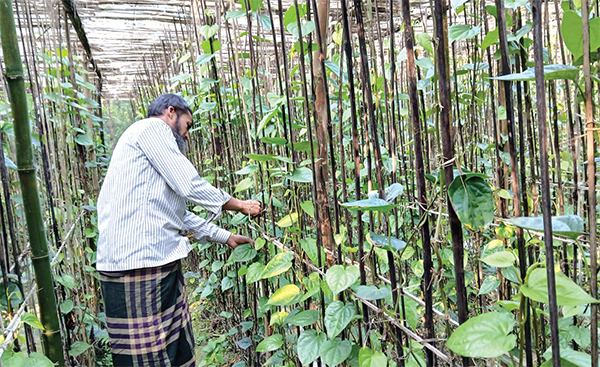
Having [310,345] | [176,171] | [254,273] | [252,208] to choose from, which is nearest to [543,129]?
[310,345]

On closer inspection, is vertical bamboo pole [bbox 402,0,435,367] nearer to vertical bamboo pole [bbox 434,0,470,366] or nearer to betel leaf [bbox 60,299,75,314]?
vertical bamboo pole [bbox 434,0,470,366]

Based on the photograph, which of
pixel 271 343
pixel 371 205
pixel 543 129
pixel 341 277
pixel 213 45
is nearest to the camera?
pixel 543 129

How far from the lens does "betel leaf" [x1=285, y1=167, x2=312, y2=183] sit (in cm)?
116

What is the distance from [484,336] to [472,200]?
19 centimetres

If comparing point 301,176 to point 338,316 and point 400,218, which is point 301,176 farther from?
point 400,218

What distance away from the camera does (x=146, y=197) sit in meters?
1.59

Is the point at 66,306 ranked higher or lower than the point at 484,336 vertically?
lower

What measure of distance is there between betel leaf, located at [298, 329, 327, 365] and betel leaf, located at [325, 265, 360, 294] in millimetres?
270

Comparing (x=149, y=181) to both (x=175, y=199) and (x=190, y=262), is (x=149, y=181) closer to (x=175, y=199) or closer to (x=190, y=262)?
(x=175, y=199)

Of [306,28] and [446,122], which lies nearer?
[446,122]

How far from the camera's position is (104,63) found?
5430 mm

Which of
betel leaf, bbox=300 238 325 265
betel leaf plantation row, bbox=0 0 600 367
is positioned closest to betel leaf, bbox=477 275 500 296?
betel leaf plantation row, bbox=0 0 600 367

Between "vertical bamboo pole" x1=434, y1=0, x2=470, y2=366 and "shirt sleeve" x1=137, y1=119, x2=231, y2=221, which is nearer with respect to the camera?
"vertical bamboo pole" x1=434, y1=0, x2=470, y2=366

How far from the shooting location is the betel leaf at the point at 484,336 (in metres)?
0.52
